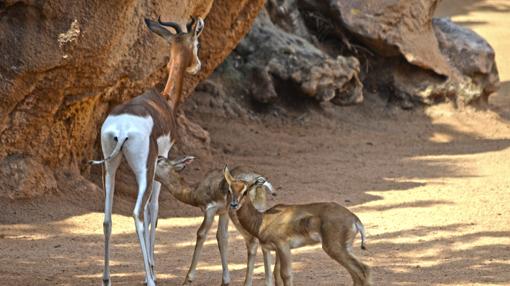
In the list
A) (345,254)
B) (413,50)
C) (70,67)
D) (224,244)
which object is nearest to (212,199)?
(224,244)

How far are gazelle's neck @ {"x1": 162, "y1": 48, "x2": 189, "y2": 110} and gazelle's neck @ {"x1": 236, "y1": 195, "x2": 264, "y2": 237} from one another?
2.15m

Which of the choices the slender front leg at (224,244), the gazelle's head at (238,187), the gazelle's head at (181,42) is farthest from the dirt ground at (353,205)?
the gazelle's head at (181,42)

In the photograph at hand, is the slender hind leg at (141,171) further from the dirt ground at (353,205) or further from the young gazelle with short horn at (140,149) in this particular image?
the dirt ground at (353,205)

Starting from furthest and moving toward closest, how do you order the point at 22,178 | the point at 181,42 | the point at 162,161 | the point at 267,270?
the point at 22,178 < the point at 181,42 < the point at 162,161 < the point at 267,270

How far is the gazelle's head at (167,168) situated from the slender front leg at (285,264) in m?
1.35

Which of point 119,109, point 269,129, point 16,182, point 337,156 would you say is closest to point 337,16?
point 269,129

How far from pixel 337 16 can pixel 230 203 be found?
11.2 m

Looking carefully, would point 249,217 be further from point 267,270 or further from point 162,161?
point 162,161

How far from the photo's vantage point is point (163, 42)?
1116 cm

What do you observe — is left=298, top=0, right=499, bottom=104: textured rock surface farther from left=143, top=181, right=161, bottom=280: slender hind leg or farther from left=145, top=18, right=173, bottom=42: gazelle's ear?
left=143, top=181, right=161, bottom=280: slender hind leg

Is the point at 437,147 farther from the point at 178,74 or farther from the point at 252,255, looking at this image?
the point at 252,255

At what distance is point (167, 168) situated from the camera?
8.19m

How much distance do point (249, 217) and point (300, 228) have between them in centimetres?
42

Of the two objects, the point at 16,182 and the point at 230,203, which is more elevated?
the point at 230,203
